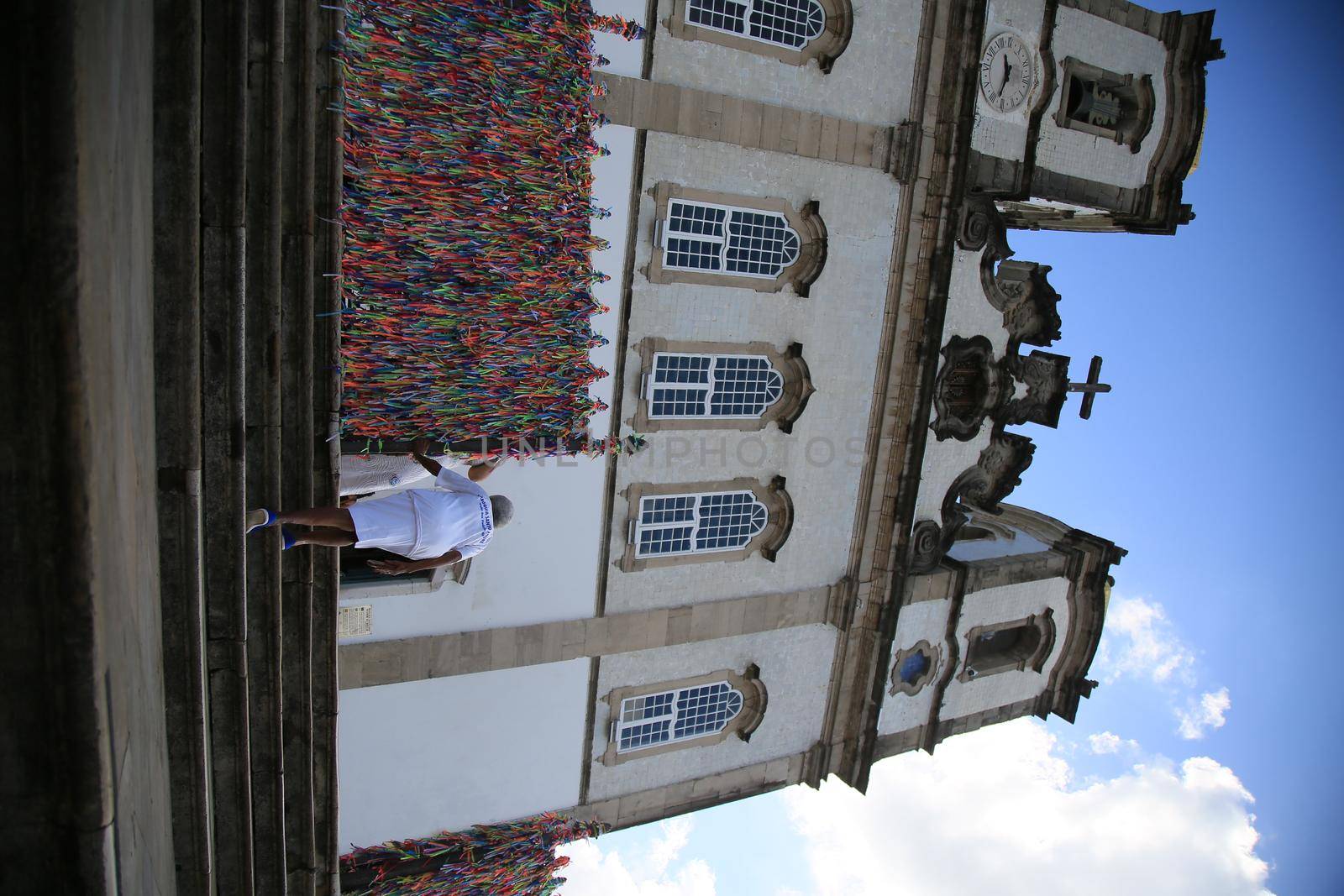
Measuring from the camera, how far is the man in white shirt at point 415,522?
8.02 metres

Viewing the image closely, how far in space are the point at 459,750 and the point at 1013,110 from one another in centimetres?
1298

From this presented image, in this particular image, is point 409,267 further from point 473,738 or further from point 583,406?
point 473,738

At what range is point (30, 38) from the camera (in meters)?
3.84

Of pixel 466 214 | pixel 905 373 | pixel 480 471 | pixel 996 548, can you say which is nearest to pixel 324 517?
pixel 480 471

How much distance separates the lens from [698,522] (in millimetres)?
12602

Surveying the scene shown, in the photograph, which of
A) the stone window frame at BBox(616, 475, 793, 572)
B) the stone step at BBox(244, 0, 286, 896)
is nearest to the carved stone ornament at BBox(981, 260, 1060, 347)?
the stone window frame at BBox(616, 475, 793, 572)

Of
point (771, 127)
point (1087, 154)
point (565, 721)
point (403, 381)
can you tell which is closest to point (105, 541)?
point (403, 381)

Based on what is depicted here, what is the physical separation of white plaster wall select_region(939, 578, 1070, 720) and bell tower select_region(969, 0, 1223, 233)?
7.12 m

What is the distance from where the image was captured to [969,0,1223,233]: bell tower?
44.0ft

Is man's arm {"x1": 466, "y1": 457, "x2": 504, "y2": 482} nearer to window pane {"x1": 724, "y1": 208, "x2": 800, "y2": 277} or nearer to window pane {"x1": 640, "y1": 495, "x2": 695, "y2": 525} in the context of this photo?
window pane {"x1": 640, "y1": 495, "x2": 695, "y2": 525}

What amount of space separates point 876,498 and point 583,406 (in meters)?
5.63

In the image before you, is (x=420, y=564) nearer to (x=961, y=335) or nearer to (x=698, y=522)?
(x=698, y=522)

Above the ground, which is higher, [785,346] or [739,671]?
[785,346]

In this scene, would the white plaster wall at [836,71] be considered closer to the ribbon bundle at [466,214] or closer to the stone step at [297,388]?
the ribbon bundle at [466,214]
